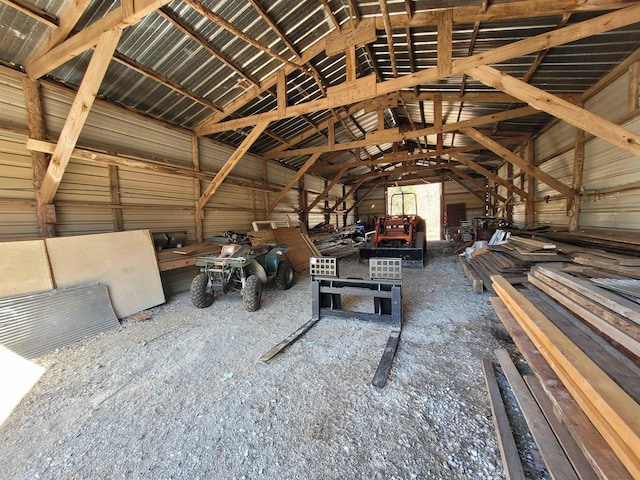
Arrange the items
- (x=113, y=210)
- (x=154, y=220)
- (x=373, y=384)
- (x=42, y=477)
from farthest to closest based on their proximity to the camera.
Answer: (x=154, y=220) < (x=113, y=210) < (x=373, y=384) < (x=42, y=477)

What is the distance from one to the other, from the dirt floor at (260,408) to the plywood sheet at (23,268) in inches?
37.8

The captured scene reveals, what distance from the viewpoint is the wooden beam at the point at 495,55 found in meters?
2.65

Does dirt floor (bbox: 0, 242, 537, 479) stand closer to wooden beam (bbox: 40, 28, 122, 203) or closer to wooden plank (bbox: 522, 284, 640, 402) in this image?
wooden plank (bbox: 522, 284, 640, 402)

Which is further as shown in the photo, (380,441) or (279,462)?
(380,441)

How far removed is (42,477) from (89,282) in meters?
2.77

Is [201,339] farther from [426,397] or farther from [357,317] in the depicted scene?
[426,397]

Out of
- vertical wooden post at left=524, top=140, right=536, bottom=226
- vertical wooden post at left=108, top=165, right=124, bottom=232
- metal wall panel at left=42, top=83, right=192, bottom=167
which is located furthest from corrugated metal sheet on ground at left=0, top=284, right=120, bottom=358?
vertical wooden post at left=524, top=140, right=536, bottom=226

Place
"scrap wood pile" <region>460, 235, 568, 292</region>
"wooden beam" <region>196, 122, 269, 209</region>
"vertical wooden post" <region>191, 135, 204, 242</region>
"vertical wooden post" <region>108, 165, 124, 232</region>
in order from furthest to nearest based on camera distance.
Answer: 1. "vertical wooden post" <region>191, 135, 204, 242</region>
2. "wooden beam" <region>196, 122, 269, 209</region>
3. "vertical wooden post" <region>108, 165, 124, 232</region>
4. "scrap wood pile" <region>460, 235, 568, 292</region>

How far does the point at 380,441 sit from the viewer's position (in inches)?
59.6

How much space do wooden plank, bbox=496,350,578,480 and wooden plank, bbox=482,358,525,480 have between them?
0.12m

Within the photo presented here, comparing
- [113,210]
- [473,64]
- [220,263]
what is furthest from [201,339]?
[473,64]

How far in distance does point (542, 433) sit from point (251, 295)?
329cm

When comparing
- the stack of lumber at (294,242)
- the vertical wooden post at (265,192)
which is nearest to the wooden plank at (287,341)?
the stack of lumber at (294,242)

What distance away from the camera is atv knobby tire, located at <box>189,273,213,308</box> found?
3.94 m
